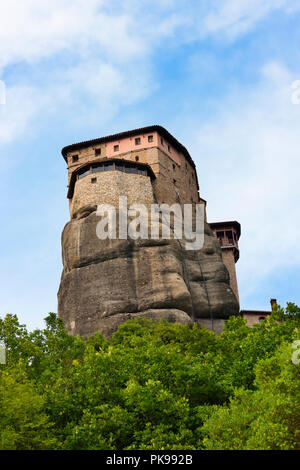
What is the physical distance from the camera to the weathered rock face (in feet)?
161

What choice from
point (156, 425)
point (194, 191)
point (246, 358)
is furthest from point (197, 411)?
point (194, 191)

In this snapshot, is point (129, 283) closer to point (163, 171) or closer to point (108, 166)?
point (108, 166)

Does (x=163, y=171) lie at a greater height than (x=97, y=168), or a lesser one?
greater

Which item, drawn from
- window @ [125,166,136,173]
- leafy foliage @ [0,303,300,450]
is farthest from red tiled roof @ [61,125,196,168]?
leafy foliage @ [0,303,300,450]

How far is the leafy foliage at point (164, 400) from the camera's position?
67.0 feet

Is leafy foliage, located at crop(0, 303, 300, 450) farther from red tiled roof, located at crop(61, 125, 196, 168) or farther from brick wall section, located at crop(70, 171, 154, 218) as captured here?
red tiled roof, located at crop(61, 125, 196, 168)

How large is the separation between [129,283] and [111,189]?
11093mm

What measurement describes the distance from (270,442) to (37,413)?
9578 mm

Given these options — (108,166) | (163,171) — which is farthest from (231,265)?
(108,166)

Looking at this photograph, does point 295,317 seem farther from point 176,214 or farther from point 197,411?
point 176,214

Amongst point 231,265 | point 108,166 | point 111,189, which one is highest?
point 108,166

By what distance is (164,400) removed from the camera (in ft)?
76.3

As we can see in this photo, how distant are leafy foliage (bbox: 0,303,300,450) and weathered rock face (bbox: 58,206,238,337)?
18.0 meters

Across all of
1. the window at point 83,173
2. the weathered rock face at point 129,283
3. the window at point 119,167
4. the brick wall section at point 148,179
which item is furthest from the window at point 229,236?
the window at point 83,173
